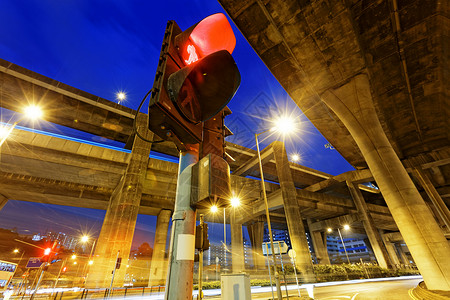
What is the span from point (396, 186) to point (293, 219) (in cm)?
1515

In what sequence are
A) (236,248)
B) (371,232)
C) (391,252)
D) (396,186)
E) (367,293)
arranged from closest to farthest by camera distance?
(367,293)
(396,186)
(371,232)
(236,248)
(391,252)

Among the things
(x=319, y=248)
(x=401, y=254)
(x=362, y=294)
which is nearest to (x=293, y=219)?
(x=362, y=294)

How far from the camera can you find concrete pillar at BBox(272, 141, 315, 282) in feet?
73.9

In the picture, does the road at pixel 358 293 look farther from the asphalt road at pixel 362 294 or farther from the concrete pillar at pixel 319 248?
the concrete pillar at pixel 319 248

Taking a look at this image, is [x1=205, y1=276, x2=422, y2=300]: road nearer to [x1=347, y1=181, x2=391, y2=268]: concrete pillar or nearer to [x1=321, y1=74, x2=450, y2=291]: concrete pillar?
[x1=321, y1=74, x2=450, y2=291]: concrete pillar

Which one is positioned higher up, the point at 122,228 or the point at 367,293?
the point at 122,228

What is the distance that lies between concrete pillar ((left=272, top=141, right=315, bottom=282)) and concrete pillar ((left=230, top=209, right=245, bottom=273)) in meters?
9.71

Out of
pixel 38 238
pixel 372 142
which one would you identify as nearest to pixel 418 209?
pixel 372 142

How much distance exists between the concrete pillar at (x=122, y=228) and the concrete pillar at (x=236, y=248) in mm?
17325

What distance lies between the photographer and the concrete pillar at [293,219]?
73.9 ft

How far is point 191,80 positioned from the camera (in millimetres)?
1857

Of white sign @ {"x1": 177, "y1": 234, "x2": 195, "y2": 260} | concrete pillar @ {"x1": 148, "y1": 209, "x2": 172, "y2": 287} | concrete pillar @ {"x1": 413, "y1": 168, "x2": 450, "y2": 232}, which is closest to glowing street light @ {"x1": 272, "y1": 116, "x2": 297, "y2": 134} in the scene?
white sign @ {"x1": 177, "y1": 234, "x2": 195, "y2": 260}

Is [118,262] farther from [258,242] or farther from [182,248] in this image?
[258,242]

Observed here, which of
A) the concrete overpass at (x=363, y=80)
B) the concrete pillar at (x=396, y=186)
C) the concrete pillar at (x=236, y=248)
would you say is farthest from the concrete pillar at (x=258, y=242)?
the concrete pillar at (x=396, y=186)
